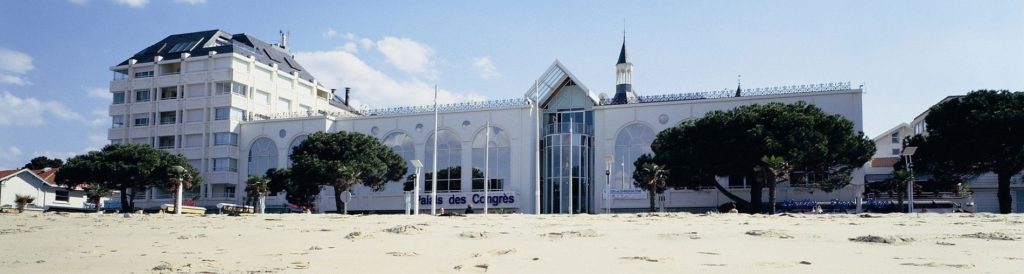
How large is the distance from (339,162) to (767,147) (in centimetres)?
2971

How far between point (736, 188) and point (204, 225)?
159ft

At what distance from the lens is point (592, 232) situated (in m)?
17.0

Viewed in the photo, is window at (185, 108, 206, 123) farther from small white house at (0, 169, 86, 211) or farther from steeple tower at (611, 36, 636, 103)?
steeple tower at (611, 36, 636, 103)

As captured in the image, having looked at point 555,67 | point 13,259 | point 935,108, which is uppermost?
point 555,67

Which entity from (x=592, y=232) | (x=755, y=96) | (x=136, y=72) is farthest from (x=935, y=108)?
(x=136, y=72)

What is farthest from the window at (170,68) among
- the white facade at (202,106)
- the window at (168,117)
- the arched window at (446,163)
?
the arched window at (446,163)

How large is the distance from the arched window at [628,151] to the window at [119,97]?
53330mm

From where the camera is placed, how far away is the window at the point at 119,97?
88.0 metres

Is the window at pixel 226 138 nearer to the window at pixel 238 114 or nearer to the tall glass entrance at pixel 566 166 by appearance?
the window at pixel 238 114

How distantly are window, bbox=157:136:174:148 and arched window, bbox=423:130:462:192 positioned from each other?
29.9m

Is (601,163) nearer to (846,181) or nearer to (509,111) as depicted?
(509,111)

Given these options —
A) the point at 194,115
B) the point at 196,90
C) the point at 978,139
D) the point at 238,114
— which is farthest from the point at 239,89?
the point at 978,139

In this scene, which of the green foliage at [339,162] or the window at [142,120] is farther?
the window at [142,120]

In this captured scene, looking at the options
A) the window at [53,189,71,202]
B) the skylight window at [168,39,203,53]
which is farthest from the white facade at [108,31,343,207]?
the window at [53,189,71,202]
